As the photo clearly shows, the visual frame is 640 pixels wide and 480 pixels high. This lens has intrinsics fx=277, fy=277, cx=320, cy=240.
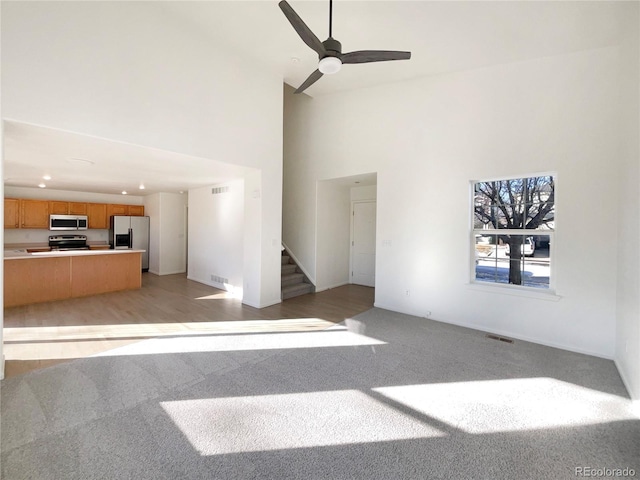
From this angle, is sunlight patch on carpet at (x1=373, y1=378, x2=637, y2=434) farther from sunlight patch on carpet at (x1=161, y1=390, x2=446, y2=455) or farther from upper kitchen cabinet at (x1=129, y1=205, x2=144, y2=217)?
upper kitchen cabinet at (x1=129, y1=205, x2=144, y2=217)

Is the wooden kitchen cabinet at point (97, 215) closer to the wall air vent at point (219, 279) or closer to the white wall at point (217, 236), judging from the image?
the white wall at point (217, 236)

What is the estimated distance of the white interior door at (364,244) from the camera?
6852 mm

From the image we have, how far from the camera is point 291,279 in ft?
19.9

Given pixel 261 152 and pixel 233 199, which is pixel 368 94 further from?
pixel 233 199

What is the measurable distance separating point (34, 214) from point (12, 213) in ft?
1.17

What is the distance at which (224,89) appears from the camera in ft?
13.6

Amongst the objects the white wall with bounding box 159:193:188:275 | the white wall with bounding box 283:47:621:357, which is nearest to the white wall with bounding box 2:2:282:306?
the white wall with bounding box 283:47:621:357

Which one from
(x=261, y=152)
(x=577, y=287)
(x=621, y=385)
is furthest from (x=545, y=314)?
(x=261, y=152)

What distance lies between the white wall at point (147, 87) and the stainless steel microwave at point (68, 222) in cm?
553

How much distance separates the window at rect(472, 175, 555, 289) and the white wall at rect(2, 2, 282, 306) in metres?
3.44

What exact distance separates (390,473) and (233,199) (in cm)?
543

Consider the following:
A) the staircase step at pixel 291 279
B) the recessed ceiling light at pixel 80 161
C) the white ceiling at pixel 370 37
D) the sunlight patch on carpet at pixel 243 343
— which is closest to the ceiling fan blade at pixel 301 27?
the white ceiling at pixel 370 37

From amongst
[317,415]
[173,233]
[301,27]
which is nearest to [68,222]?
[173,233]

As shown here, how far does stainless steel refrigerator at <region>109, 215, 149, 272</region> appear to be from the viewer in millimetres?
7629
